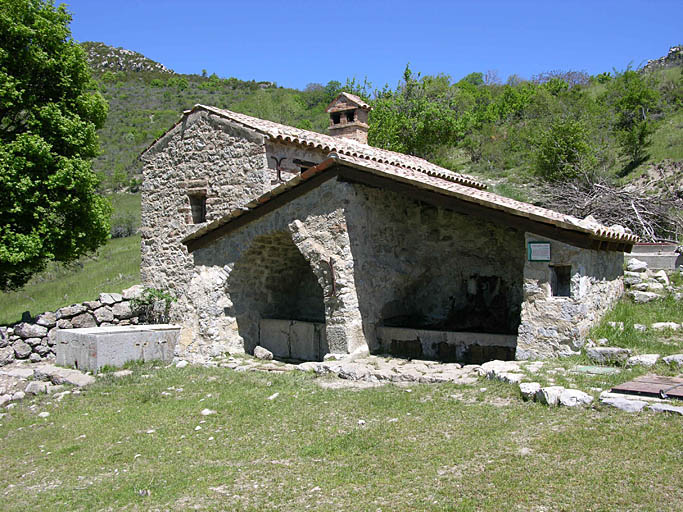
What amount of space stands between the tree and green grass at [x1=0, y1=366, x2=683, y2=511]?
218 inches

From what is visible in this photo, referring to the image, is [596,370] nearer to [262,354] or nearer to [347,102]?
[262,354]

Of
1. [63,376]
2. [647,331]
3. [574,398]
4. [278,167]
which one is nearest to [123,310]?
[63,376]

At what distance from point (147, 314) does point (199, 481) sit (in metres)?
9.16

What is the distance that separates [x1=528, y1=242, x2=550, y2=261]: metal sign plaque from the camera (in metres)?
8.42

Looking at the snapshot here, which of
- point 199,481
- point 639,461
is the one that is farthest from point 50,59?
point 639,461

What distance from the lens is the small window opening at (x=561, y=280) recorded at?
849cm

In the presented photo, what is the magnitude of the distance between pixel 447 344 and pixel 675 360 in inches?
138

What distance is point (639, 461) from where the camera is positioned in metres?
4.85

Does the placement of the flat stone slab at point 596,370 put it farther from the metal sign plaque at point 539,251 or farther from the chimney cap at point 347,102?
the chimney cap at point 347,102

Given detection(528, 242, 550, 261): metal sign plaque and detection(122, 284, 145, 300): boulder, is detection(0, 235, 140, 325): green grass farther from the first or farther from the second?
detection(528, 242, 550, 261): metal sign plaque

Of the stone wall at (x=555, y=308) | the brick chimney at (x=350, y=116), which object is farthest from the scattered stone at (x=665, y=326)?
the brick chimney at (x=350, y=116)

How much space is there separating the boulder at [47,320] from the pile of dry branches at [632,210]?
14415 mm

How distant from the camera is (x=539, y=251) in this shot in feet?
27.9

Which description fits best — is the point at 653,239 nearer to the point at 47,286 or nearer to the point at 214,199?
the point at 214,199
